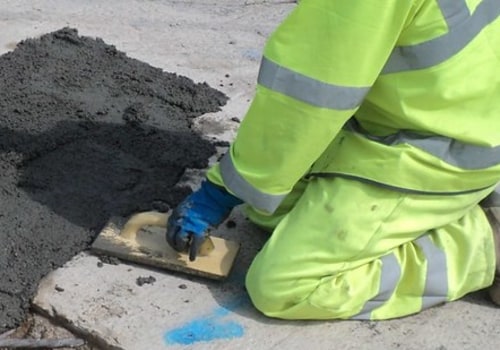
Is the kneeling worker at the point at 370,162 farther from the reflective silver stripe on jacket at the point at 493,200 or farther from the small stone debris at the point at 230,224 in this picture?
the small stone debris at the point at 230,224

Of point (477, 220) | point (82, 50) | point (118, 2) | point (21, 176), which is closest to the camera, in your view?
point (477, 220)

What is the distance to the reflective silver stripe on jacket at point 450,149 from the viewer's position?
7.62 ft

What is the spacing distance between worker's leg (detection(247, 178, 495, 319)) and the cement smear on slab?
0.57 metres

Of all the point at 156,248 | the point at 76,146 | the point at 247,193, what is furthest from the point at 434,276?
the point at 76,146

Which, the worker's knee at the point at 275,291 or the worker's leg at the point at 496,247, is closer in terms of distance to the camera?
the worker's knee at the point at 275,291

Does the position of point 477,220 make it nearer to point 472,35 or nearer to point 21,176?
point 472,35

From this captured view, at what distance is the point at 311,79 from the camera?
2.14 m

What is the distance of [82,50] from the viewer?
12.4 ft

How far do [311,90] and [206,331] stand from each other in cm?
67

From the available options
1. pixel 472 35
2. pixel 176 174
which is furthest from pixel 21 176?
pixel 472 35

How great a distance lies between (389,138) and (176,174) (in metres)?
0.89

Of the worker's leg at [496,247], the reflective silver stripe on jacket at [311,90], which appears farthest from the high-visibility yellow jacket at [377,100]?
the worker's leg at [496,247]

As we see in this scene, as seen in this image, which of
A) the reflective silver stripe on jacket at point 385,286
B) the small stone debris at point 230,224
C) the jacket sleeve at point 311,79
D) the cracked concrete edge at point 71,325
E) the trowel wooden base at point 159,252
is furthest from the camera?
the small stone debris at point 230,224

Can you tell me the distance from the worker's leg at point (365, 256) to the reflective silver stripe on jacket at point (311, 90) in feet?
0.98
